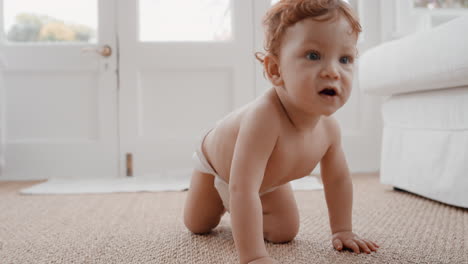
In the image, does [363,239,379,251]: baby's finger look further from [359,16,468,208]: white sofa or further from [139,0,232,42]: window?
[139,0,232,42]: window

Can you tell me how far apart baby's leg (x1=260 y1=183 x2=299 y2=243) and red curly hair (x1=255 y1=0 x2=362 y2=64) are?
330mm

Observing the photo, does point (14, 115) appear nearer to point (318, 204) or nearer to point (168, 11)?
point (168, 11)

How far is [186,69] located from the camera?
2.11 metres

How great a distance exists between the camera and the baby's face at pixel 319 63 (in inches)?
23.4

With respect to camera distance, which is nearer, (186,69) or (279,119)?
(279,119)

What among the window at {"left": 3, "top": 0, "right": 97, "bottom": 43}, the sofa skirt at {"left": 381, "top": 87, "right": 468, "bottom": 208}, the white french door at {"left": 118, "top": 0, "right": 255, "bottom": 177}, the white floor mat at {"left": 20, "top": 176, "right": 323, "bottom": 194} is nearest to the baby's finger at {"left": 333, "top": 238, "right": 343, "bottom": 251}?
the sofa skirt at {"left": 381, "top": 87, "right": 468, "bottom": 208}

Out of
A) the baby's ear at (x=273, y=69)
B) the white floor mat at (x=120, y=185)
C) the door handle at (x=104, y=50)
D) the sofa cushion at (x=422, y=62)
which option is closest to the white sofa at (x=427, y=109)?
the sofa cushion at (x=422, y=62)

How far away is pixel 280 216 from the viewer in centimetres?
81

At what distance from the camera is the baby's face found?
0.59m

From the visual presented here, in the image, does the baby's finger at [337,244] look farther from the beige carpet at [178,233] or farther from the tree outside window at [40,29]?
the tree outside window at [40,29]

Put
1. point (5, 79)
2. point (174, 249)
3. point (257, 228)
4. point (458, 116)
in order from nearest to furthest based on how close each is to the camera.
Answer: point (257, 228) → point (174, 249) → point (458, 116) → point (5, 79)

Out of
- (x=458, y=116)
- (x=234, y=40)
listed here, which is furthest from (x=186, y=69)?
(x=458, y=116)

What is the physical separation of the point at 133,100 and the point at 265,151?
5.13 feet

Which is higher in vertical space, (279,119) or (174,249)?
(279,119)
